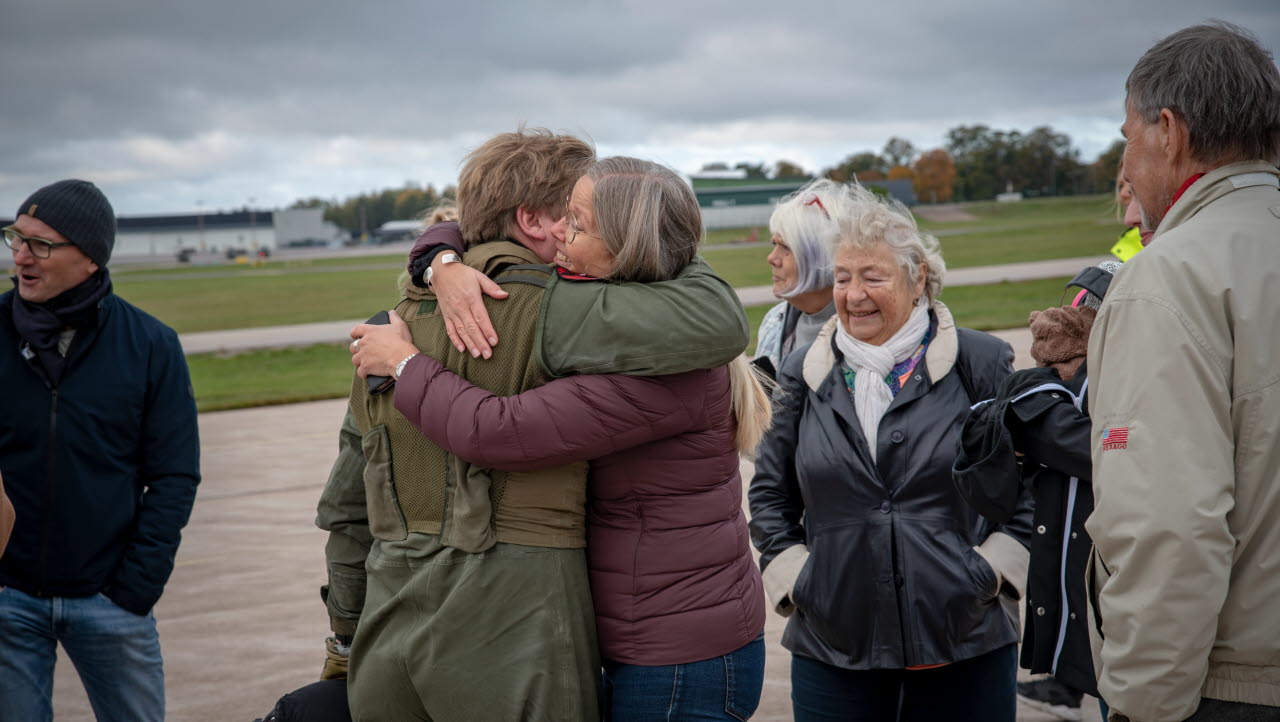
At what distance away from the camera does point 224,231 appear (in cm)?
13412

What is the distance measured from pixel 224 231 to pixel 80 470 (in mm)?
142018

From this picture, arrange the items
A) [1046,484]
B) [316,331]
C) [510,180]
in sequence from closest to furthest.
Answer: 1. [510,180]
2. [1046,484]
3. [316,331]

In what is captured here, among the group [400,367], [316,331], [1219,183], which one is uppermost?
[1219,183]

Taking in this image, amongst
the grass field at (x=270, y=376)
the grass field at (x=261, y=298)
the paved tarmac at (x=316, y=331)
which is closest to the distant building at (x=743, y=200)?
the grass field at (x=261, y=298)

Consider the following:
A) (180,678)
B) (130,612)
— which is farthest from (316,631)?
(130,612)

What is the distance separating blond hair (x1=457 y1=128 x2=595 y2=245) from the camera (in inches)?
93.3

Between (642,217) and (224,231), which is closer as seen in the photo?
(642,217)

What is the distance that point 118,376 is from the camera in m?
3.68

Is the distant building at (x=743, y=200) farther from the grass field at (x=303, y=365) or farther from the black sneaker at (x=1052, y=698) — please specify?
the black sneaker at (x=1052, y=698)

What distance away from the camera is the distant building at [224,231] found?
424ft

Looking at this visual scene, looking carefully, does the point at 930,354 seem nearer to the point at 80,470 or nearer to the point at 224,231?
the point at 80,470

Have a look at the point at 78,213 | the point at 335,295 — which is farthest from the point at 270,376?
the point at 335,295

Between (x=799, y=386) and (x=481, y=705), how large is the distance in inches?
67.8

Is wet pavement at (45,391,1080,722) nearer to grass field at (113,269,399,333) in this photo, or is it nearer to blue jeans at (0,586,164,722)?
blue jeans at (0,586,164,722)
